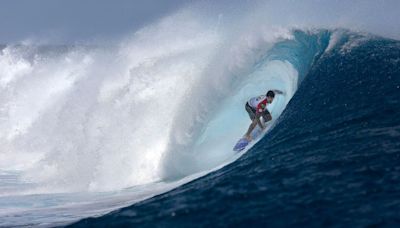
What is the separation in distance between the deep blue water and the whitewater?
1.81 m

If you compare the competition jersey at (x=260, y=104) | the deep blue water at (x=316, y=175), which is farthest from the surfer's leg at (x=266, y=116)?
the deep blue water at (x=316, y=175)

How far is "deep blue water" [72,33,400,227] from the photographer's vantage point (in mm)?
4922

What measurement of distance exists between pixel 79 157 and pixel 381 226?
10.1m

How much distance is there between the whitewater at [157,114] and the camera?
1141 centimetres

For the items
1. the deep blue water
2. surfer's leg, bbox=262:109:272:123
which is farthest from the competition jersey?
the deep blue water

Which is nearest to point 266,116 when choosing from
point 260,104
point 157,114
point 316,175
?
point 260,104

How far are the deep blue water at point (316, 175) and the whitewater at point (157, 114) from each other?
1805 millimetres

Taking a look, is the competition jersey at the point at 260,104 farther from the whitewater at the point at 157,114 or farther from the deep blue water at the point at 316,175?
the deep blue water at the point at 316,175

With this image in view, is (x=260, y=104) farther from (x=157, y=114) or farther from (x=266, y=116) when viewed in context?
(x=157, y=114)

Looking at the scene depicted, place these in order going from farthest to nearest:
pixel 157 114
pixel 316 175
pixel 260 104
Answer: pixel 157 114
pixel 260 104
pixel 316 175

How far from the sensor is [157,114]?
14000mm

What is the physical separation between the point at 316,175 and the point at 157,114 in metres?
8.54

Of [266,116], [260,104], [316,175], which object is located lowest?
[316,175]

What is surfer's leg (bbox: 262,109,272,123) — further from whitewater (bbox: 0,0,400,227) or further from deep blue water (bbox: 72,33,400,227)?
deep blue water (bbox: 72,33,400,227)
